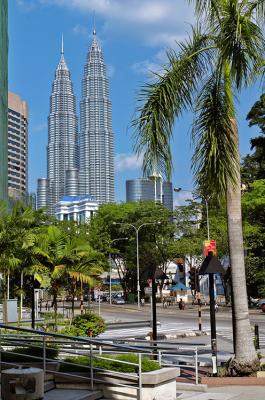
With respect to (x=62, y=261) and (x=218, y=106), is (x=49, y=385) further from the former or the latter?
(x=62, y=261)

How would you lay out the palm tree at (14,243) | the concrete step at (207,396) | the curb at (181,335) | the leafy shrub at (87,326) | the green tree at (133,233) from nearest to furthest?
1. the concrete step at (207,396)
2. the leafy shrub at (87,326)
3. the palm tree at (14,243)
4. the curb at (181,335)
5. the green tree at (133,233)

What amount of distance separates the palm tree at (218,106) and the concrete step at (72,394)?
429 cm

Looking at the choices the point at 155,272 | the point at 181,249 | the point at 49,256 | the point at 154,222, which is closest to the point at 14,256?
the point at 49,256

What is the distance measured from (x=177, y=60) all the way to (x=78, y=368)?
23.6ft

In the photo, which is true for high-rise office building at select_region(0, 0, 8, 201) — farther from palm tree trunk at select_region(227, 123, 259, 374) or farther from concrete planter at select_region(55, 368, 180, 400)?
concrete planter at select_region(55, 368, 180, 400)

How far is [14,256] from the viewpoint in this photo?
2725 cm

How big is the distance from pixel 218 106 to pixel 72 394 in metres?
7.01

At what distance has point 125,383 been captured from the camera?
11.3 m

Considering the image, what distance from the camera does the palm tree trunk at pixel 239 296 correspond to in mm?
13938

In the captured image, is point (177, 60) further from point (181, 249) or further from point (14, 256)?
point (181, 249)

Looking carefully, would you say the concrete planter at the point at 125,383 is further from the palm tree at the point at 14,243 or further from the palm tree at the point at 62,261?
the palm tree at the point at 14,243

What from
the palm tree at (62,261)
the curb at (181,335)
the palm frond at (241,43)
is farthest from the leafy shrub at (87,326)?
the palm frond at (241,43)

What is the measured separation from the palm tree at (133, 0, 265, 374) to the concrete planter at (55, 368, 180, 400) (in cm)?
316

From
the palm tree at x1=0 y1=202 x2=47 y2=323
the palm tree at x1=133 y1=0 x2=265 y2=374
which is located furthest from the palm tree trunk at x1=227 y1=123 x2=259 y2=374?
the palm tree at x1=0 y1=202 x2=47 y2=323
